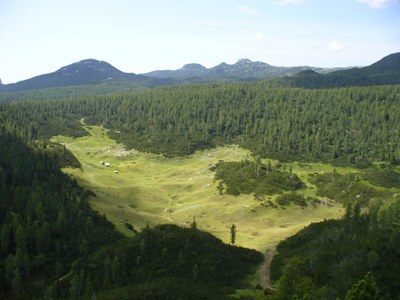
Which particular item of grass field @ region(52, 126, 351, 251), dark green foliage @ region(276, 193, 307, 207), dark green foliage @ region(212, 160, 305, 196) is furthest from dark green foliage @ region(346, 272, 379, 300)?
dark green foliage @ region(212, 160, 305, 196)

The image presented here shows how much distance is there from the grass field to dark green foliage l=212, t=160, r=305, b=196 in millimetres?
3998

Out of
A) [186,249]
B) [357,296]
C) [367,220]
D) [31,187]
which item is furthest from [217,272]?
[31,187]

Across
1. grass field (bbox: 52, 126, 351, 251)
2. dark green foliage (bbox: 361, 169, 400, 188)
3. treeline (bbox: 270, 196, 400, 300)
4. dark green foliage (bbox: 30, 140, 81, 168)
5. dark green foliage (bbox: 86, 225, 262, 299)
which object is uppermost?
dark green foliage (bbox: 30, 140, 81, 168)

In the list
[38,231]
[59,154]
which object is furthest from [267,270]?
[59,154]

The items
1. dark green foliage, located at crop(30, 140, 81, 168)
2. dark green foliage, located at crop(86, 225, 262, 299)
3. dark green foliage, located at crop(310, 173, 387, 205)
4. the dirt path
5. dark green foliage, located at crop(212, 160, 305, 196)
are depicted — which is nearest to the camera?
dark green foliage, located at crop(86, 225, 262, 299)

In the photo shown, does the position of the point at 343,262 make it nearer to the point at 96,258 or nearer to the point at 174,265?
the point at 174,265

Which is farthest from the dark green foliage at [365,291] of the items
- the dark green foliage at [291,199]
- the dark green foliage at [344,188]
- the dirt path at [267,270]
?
the dark green foliage at [344,188]

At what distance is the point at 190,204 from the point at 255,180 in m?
28.5

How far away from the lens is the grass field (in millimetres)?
112125

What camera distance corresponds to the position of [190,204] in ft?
445

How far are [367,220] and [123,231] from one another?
63710 mm

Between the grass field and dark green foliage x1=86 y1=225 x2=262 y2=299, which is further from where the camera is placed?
the grass field

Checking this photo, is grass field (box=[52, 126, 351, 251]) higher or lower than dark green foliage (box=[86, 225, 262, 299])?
lower

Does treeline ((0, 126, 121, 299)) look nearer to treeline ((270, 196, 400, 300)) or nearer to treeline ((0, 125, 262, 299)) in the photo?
treeline ((0, 125, 262, 299))
